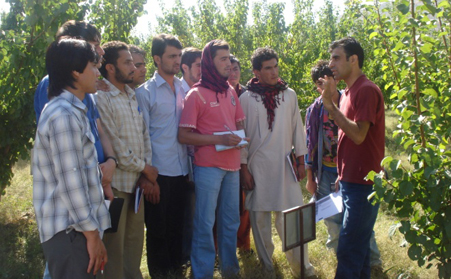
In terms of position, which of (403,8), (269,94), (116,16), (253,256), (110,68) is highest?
(116,16)

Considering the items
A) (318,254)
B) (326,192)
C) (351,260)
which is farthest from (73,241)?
(318,254)

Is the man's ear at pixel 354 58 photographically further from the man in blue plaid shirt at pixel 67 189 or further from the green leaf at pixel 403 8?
the man in blue plaid shirt at pixel 67 189

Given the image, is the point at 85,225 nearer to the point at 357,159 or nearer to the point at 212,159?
the point at 212,159

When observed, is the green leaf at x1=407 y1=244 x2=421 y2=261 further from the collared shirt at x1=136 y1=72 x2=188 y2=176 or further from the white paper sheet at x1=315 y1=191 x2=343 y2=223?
the collared shirt at x1=136 y1=72 x2=188 y2=176

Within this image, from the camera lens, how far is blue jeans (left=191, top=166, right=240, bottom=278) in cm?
380

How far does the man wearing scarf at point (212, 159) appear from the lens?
3.79 metres

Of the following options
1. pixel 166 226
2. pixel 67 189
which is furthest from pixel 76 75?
pixel 166 226

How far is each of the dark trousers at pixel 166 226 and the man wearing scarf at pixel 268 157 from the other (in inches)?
24.3

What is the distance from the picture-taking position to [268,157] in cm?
409

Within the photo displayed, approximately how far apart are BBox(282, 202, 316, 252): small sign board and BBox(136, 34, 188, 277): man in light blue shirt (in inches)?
53.5

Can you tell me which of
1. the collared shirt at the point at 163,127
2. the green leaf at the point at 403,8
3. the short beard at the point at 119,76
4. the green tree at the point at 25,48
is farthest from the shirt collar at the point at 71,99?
the green tree at the point at 25,48

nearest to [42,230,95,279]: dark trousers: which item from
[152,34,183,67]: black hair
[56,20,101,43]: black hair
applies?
[56,20,101,43]: black hair

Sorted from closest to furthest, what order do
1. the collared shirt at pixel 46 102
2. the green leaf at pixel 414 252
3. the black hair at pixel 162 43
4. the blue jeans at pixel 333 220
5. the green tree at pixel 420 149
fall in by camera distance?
the green tree at pixel 420 149 < the green leaf at pixel 414 252 < the collared shirt at pixel 46 102 < the black hair at pixel 162 43 < the blue jeans at pixel 333 220

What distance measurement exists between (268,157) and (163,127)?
97 cm
